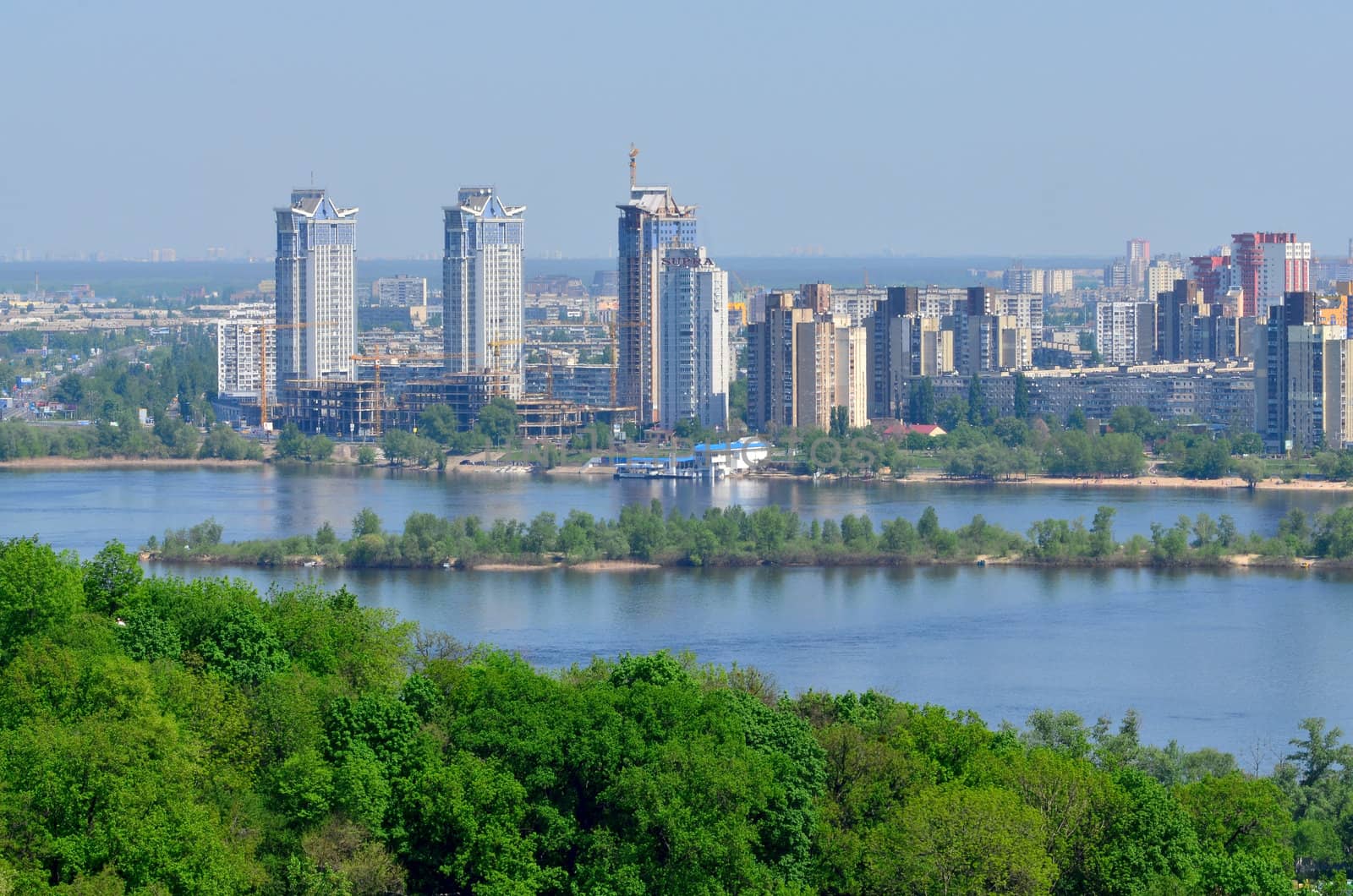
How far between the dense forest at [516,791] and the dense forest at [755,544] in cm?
820

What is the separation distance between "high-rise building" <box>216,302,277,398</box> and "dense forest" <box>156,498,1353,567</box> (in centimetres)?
1129

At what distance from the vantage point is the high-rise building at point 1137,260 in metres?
52.5

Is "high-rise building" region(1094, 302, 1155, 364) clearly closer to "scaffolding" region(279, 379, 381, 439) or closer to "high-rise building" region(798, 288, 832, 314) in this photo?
"high-rise building" region(798, 288, 832, 314)

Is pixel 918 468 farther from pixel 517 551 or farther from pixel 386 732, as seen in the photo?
pixel 386 732

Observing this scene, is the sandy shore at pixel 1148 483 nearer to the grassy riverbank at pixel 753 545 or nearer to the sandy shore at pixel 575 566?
the grassy riverbank at pixel 753 545

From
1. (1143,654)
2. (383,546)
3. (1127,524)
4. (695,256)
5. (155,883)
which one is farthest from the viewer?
(695,256)

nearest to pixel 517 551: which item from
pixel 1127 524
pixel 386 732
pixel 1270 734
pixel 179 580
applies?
pixel 1127 524

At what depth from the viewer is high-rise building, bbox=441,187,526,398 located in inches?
1021

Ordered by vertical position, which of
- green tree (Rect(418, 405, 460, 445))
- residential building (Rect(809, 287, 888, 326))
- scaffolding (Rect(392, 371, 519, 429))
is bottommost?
green tree (Rect(418, 405, 460, 445))

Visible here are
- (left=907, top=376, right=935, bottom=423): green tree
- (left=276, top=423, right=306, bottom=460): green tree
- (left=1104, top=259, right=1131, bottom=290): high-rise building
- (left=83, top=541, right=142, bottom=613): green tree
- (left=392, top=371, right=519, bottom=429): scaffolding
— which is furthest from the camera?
(left=1104, top=259, right=1131, bottom=290): high-rise building

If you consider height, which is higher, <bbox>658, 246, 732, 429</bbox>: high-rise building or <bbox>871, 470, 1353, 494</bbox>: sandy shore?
<bbox>658, 246, 732, 429</bbox>: high-rise building

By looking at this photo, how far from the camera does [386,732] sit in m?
5.95

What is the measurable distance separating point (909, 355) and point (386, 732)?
19983 millimetres

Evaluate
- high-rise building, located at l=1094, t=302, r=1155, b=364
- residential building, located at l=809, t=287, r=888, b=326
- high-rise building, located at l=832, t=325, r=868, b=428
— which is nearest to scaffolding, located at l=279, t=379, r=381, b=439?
high-rise building, located at l=832, t=325, r=868, b=428
